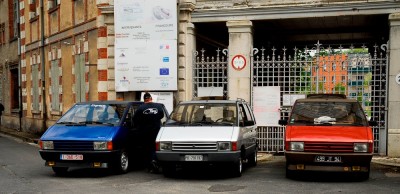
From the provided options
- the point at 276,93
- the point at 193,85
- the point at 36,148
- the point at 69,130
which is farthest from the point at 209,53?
the point at 69,130

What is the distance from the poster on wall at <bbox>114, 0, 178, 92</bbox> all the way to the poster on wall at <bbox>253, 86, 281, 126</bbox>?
8.46 feet

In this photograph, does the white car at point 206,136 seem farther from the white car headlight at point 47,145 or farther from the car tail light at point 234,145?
the white car headlight at point 47,145

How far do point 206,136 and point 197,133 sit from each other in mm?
245

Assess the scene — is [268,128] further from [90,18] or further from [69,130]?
[90,18]

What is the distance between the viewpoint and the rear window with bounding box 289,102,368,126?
10.9 meters

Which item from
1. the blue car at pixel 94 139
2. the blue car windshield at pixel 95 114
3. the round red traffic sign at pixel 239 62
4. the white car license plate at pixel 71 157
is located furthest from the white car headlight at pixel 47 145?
the round red traffic sign at pixel 239 62

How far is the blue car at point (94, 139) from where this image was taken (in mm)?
10727

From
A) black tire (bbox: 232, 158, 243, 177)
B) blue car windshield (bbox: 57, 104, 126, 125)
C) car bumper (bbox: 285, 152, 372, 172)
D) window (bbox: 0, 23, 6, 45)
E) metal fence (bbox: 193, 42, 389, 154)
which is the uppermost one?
window (bbox: 0, 23, 6, 45)

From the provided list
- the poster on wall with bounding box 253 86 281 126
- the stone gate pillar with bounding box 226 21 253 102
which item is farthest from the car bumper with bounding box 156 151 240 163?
the stone gate pillar with bounding box 226 21 253 102

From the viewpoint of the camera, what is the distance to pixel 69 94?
69.0 feet

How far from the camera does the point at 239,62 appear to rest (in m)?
15.5

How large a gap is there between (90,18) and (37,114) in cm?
832

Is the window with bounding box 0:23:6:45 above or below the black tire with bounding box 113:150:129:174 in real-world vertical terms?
above

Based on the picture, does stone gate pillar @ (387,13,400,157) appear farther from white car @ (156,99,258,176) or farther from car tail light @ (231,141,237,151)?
car tail light @ (231,141,237,151)
